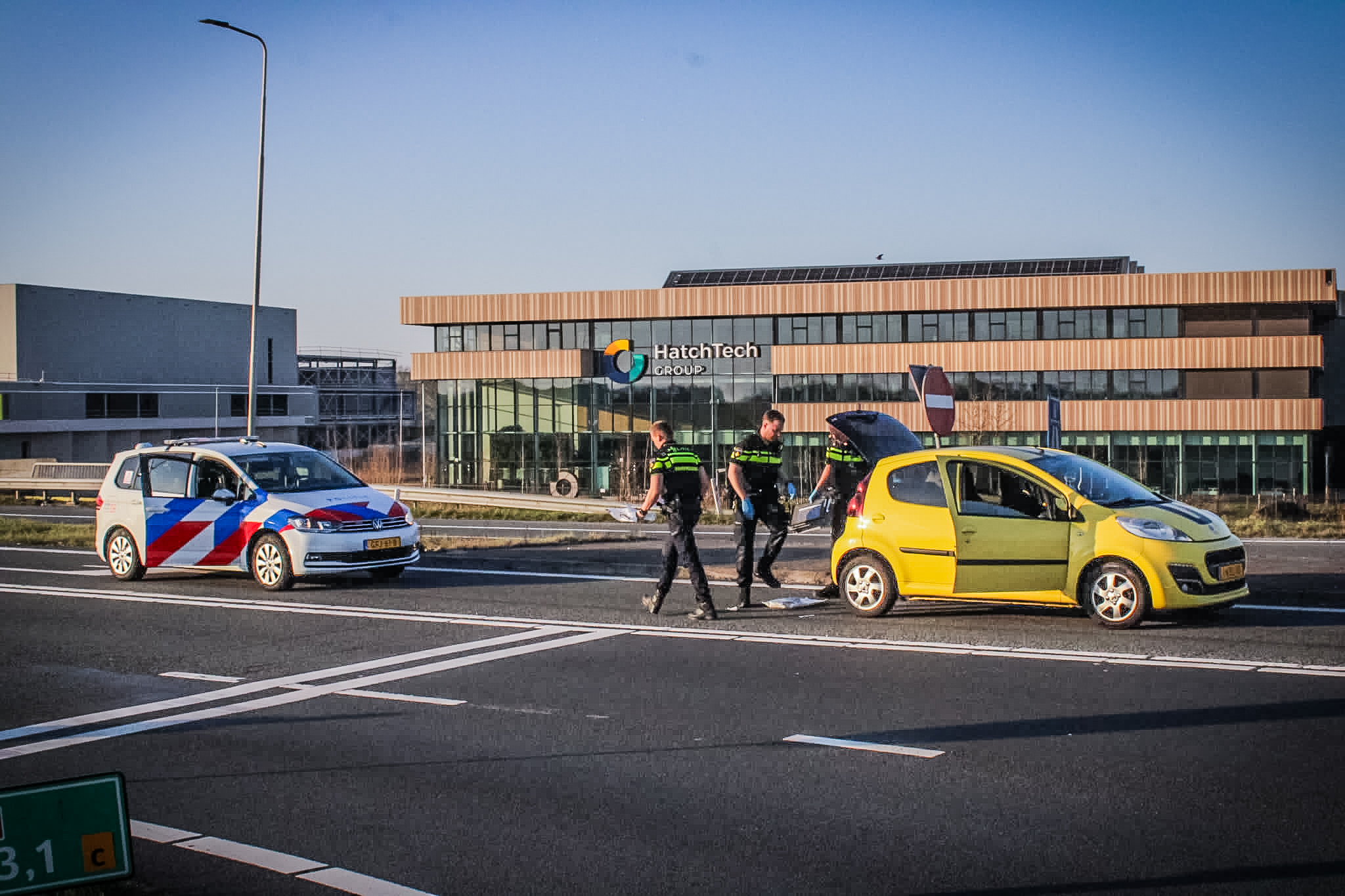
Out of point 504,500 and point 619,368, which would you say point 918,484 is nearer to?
point 504,500

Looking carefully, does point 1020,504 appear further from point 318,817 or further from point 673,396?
point 673,396

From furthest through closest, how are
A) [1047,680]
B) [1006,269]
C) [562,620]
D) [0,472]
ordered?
[1006,269] < [0,472] < [562,620] < [1047,680]

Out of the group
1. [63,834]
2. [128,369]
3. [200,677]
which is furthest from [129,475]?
[128,369]

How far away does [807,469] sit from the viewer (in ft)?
175

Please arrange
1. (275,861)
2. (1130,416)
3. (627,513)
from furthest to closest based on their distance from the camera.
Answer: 1. (1130,416)
2. (627,513)
3. (275,861)

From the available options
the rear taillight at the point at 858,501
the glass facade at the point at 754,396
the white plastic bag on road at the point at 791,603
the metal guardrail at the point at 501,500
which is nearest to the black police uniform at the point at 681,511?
the white plastic bag on road at the point at 791,603

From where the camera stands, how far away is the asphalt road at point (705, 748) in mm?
5602

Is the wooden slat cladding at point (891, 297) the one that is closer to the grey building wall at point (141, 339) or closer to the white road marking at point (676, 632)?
the grey building wall at point (141, 339)

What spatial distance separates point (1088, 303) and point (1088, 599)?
46.9m

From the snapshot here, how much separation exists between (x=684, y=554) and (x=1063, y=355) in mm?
46691

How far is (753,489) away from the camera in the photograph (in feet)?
44.3

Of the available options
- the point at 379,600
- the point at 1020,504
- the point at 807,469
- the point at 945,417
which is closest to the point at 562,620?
the point at 379,600

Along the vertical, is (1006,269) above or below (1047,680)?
above

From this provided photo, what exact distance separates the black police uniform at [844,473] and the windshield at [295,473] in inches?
241
